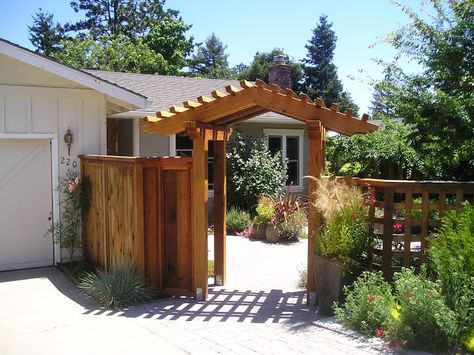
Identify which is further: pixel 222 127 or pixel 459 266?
pixel 222 127

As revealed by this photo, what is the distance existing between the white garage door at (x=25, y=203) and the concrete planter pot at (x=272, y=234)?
4.87m

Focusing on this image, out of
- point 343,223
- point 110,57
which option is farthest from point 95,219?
point 110,57

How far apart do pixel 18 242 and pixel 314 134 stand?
5506 millimetres

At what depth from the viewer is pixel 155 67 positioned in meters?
32.5

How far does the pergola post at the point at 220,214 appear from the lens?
7.64 meters

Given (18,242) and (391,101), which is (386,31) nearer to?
(391,101)

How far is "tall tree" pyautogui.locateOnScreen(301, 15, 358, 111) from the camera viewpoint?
44.0m

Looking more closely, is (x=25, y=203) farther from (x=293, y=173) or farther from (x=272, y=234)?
(x=293, y=173)

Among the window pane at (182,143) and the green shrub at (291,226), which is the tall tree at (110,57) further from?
the green shrub at (291,226)

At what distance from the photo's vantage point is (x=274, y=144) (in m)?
16.2

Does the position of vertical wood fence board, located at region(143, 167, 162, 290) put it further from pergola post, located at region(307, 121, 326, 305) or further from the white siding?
the white siding

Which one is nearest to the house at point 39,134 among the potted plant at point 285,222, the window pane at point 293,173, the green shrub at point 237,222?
the potted plant at point 285,222

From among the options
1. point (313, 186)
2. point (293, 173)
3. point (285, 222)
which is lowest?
point (285, 222)

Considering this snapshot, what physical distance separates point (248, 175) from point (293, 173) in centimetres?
337
